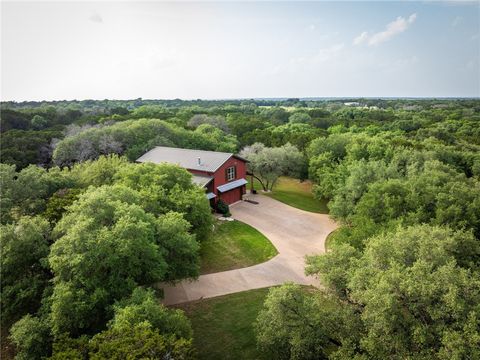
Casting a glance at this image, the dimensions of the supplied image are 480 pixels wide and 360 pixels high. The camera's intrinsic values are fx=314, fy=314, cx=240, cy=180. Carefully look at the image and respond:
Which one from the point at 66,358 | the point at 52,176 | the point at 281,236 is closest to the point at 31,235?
the point at 66,358

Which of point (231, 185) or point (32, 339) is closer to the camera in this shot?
point (32, 339)

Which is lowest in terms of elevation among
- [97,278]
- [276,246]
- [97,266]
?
[276,246]

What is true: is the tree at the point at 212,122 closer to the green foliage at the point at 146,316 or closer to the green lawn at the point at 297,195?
the green lawn at the point at 297,195

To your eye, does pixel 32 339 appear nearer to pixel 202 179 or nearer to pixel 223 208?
pixel 223 208

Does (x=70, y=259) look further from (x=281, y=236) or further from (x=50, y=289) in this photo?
(x=281, y=236)

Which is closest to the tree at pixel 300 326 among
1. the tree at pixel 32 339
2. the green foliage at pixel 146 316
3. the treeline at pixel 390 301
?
the treeline at pixel 390 301

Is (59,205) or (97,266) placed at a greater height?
(59,205)

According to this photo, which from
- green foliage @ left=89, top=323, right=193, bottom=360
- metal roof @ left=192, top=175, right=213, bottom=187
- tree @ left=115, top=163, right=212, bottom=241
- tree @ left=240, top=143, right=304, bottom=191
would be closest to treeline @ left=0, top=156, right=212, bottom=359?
green foliage @ left=89, top=323, right=193, bottom=360

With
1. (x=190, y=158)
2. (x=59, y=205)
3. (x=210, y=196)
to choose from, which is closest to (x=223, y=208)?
(x=210, y=196)
